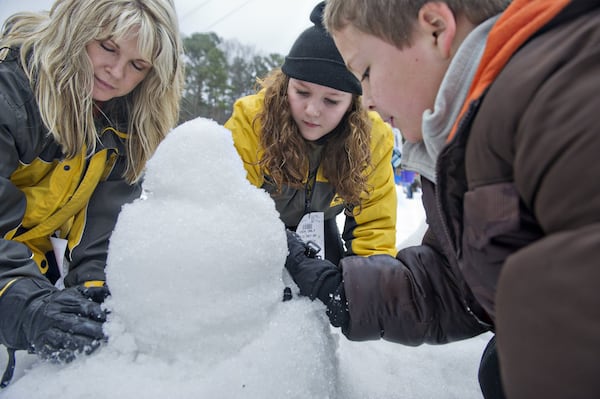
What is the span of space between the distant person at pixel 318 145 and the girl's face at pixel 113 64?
0.41 meters

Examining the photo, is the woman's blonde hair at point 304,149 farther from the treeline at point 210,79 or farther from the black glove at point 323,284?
the treeline at point 210,79

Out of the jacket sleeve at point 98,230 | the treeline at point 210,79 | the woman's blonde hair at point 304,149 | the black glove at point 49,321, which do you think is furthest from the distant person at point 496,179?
the treeline at point 210,79

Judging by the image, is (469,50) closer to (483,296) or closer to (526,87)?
(526,87)

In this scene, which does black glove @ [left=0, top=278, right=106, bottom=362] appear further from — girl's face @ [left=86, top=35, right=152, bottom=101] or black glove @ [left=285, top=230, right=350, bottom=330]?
girl's face @ [left=86, top=35, right=152, bottom=101]

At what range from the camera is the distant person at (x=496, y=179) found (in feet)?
1.30

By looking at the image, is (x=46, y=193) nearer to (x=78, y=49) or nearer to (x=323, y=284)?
(x=78, y=49)

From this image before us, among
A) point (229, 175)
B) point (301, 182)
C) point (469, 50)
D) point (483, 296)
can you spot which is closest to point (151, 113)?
point (301, 182)

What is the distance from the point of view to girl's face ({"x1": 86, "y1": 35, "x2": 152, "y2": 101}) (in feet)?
4.36

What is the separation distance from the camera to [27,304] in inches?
35.7

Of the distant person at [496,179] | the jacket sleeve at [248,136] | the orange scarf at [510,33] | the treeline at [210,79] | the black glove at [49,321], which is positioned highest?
the orange scarf at [510,33]

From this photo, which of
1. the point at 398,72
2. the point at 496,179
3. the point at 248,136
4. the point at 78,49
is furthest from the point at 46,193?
the point at 496,179

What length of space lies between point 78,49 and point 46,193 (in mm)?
476

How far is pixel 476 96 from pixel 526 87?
94 millimetres

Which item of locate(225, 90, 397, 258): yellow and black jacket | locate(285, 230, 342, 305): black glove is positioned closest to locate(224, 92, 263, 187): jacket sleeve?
locate(225, 90, 397, 258): yellow and black jacket
